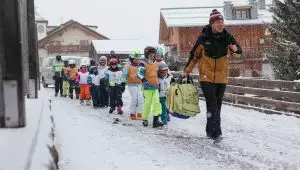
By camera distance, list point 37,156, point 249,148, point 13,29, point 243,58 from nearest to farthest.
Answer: point 13,29 < point 37,156 < point 249,148 < point 243,58

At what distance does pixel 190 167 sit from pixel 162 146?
56.0 inches

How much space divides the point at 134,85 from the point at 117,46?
177 feet

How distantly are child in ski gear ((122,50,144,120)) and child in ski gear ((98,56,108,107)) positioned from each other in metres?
3.45

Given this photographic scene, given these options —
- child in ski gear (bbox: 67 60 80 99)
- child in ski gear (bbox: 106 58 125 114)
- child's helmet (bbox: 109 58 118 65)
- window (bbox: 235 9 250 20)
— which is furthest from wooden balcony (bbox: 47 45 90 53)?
child in ski gear (bbox: 106 58 125 114)

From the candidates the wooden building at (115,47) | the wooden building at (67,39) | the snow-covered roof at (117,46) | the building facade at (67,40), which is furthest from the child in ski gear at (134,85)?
the wooden building at (67,39)

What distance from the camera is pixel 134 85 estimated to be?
433 inches

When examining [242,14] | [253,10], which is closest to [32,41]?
[253,10]

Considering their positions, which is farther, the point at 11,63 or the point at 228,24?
the point at 228,24

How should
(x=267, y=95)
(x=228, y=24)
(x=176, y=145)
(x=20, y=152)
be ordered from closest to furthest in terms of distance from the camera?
(x=20, y=152), (x=176, y=145), (x=267, y=95), (x=228, y=24)

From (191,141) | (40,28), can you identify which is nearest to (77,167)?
(191,141)

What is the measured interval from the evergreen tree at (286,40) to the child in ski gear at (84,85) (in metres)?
8.31

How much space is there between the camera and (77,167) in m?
5.45

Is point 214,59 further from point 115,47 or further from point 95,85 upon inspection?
point 115,47

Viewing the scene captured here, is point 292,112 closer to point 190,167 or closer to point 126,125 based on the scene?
point 126,125
